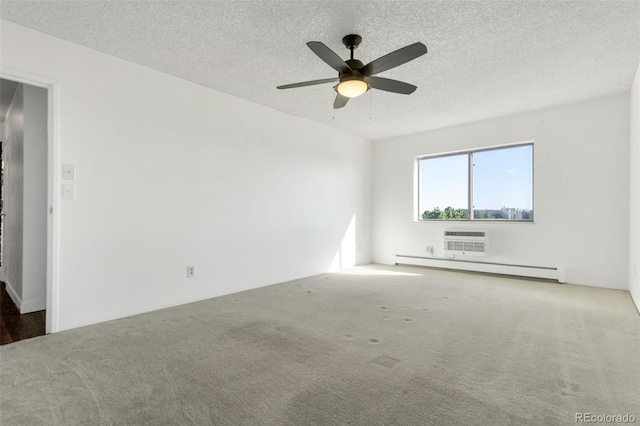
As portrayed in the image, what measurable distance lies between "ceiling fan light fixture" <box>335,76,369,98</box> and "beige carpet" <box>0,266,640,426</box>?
2.09 m

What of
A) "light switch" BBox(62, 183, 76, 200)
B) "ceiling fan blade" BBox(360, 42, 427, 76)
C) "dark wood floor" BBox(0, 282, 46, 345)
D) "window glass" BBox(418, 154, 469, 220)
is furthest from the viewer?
"window glass" BBox(418, 154, 469, 220)

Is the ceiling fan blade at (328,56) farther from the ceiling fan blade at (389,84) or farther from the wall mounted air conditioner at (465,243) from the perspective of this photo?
the wall mounted air conditioner at (465,243)

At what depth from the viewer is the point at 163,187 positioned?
Answer: 3.46 m

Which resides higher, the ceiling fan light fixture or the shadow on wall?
the ceiling fan light fixture

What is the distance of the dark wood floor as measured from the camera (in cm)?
264

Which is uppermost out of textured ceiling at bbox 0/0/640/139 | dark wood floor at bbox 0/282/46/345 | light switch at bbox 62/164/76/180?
textured ceiling at bbox 0/0/640/139

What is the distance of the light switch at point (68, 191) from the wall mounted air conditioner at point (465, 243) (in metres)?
5.25

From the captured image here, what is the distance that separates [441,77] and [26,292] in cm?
509

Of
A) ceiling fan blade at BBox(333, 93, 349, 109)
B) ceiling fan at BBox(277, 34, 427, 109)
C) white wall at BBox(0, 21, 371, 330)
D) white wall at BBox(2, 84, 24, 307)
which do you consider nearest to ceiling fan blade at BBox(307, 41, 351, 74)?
ceiling fan at BBox(277, 34, 427, 109)

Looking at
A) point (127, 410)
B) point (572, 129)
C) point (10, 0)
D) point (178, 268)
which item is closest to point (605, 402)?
point (127, 410)

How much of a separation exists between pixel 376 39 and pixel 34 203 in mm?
3952

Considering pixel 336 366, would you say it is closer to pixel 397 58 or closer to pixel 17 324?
pixel 397 58

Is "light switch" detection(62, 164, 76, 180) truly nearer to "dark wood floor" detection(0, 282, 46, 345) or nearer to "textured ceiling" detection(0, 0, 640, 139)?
"textured ceiling" detection(0, 0, 640, 139)

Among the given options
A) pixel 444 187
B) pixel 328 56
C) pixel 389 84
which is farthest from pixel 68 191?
pixel 444 187
